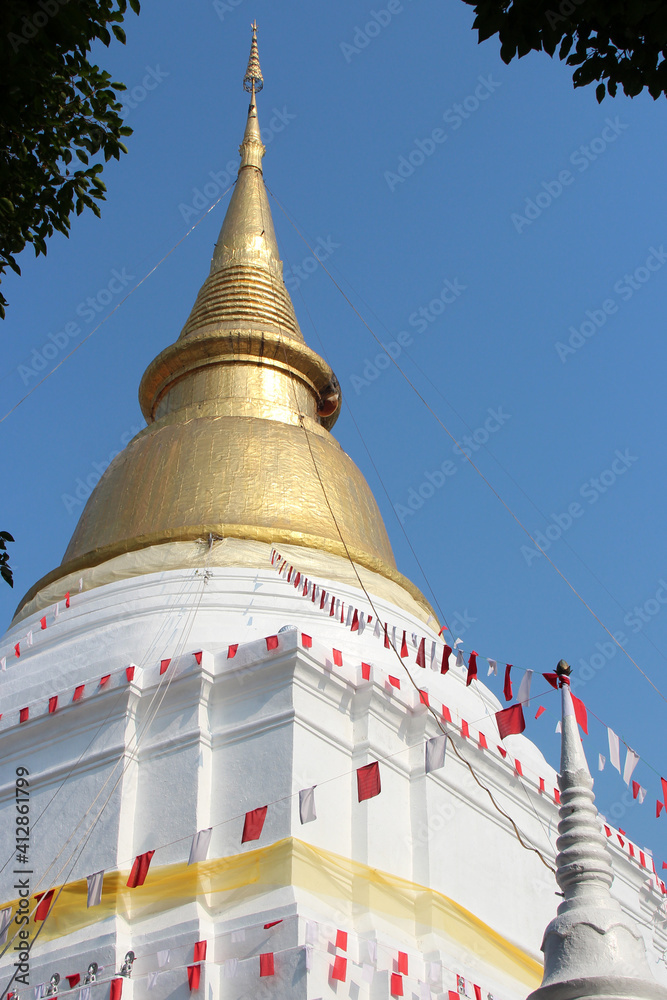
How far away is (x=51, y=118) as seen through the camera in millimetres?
6961

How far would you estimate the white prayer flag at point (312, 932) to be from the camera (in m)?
8.89

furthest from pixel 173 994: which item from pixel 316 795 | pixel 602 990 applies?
pixel 602 990

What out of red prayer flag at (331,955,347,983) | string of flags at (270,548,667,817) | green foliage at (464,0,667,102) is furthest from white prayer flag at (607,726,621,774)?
green foliage at (464,0,667,102)

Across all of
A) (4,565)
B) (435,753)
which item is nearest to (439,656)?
(435,753)

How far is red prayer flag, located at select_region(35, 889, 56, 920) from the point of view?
32.2 feet

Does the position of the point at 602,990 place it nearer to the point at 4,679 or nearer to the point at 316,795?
the point at 316,795

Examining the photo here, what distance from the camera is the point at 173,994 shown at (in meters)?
8.88

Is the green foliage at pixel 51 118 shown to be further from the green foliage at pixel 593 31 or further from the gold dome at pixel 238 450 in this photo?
the gold dome at pixel 238 450

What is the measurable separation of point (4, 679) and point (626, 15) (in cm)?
1043

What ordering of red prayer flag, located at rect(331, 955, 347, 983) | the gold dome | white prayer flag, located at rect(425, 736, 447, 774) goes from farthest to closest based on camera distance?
the gold dome < white prayer flag, located at rect(425, 736, 447, 774) < red prayer flag, located at rect(331, 955, 347, 983)

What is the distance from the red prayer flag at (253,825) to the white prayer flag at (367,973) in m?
1.43

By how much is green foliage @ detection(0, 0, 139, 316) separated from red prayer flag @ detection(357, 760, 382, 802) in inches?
164

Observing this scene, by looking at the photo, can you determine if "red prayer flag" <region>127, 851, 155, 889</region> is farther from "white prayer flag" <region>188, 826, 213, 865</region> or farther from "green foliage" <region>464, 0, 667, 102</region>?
"green foliage" <region>464, 0, 667, 102</region>

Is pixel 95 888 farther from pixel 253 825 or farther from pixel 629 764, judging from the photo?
pixel 629 764
